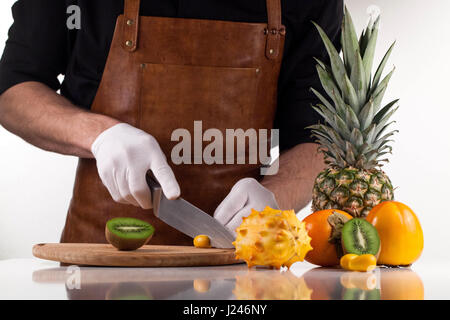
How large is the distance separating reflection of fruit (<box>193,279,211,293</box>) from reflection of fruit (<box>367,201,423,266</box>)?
1.48ft

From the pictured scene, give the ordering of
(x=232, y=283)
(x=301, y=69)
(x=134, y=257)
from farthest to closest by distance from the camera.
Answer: (x=301, y=69) < (x=134, y=257) < (x=232, y=283)

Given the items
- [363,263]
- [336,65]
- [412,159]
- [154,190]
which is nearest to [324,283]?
[363,263]

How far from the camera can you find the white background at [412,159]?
Result: 4008 mm

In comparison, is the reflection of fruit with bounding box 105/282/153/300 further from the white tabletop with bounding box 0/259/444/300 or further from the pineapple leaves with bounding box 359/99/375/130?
the pineapple leaves with bounding box 359/99/375/130

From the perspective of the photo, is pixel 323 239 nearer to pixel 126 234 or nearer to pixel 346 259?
pixel 346 259

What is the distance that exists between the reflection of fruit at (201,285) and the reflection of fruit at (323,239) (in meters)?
0.34

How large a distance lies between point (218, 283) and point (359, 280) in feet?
0.83

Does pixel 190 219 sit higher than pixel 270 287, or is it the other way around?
pixel 190 219

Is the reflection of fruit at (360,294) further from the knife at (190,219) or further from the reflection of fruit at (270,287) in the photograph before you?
the knife at (190,219)

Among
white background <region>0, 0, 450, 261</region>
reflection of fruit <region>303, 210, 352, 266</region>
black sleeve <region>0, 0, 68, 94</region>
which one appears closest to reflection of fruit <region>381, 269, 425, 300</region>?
reflection of fruit <region>303, 210, 352, 266</region>

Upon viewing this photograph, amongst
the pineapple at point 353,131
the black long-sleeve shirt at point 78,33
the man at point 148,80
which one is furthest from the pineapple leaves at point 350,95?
the man at point 148,80

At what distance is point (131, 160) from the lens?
4.96 feet

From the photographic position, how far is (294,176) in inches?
75.0
